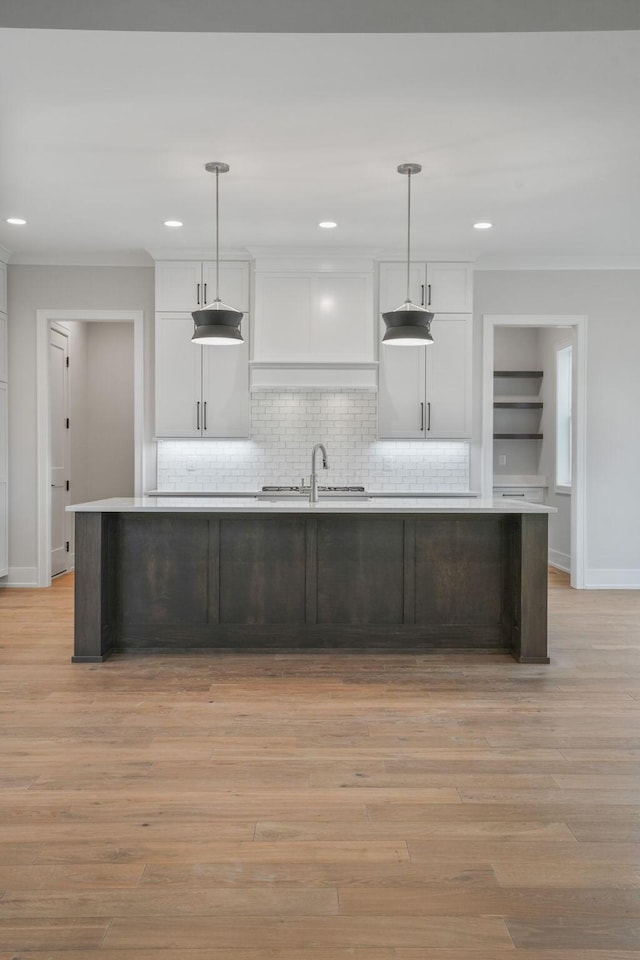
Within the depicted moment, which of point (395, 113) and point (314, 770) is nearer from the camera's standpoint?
point (314, 770)

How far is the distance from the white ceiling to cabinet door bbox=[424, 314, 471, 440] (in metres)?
0.72

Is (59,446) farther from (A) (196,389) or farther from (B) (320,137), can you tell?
(B) (320,137)

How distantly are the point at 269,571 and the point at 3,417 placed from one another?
3482 mm

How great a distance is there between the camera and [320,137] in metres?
4.07

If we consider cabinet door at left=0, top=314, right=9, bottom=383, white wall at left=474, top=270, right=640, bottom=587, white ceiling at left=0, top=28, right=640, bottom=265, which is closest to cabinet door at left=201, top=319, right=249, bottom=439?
white ceiling at left=0, top=28, right=640, bottom=265

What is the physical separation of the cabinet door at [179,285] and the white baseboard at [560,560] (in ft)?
14.6

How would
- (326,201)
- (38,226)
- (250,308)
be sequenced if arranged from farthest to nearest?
(250,308) < (38,226) < (326,201)

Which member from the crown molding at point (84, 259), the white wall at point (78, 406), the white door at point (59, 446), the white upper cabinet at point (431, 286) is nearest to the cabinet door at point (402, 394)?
the white upper cabinet at point (431, 286)

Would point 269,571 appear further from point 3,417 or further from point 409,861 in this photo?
point 3,417

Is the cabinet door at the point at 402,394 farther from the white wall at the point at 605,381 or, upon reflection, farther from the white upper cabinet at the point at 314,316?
the white wall at the point at 605,381

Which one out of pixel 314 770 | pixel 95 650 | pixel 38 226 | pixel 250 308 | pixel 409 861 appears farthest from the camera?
pixel 250 308

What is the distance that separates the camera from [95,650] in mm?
4184

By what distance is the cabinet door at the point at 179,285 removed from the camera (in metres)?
6.43

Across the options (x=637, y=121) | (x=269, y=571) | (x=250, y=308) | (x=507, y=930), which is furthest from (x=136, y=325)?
(x=507, y=930)
